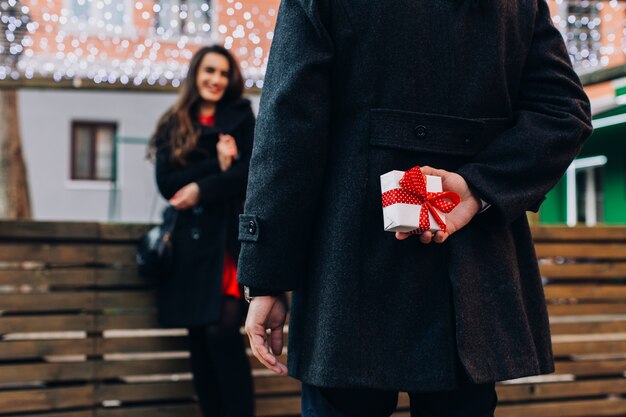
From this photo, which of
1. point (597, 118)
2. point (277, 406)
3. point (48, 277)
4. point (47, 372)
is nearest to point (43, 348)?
point (47, 372)

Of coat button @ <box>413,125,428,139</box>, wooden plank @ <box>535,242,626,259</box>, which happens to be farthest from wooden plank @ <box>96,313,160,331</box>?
coat button @ <box>413,125,428,139</box>

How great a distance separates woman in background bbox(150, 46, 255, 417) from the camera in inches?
119

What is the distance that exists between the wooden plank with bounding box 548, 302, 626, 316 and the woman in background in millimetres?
1742

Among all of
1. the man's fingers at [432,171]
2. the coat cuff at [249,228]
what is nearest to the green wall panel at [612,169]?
the man's fingers at [432,171]

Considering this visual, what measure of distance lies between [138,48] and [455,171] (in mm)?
3039

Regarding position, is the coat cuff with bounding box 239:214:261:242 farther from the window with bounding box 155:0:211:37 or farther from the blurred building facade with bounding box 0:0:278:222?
the window with bounding box 155:0:211:37

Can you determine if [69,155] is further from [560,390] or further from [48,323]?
[560,390]

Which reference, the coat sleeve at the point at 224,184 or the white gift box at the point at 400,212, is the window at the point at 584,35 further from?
the white gift box at the point at 400,212

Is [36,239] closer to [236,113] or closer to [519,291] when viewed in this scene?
[236,113]

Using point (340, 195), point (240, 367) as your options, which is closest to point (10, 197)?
point (240, 367)

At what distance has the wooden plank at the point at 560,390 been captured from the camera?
12.3ft

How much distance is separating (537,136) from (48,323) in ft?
8.18

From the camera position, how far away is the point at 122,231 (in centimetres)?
334

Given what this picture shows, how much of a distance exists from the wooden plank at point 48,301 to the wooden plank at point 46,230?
26 cm
